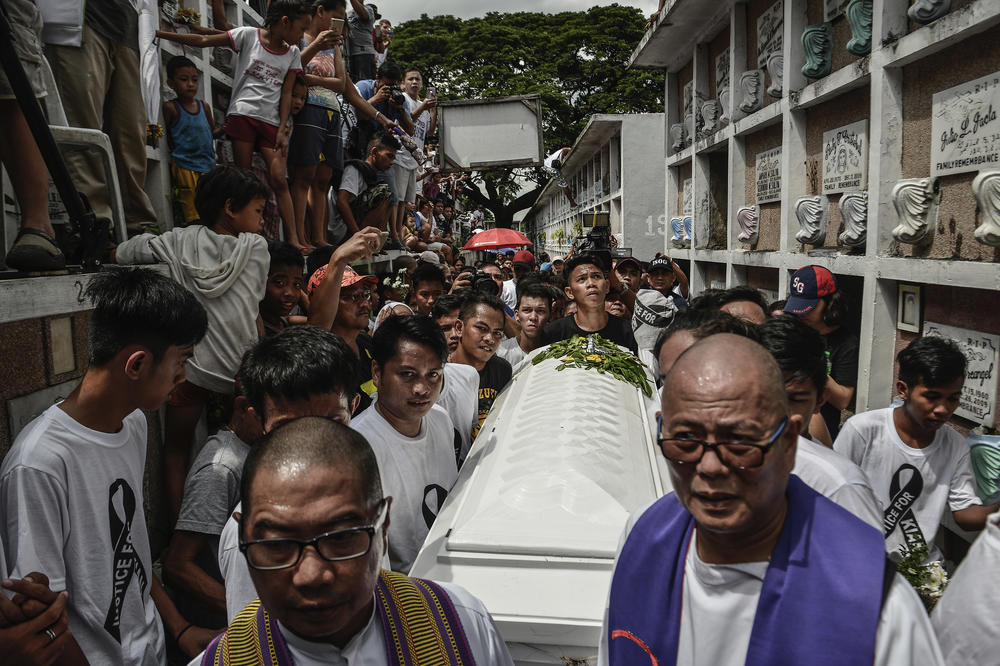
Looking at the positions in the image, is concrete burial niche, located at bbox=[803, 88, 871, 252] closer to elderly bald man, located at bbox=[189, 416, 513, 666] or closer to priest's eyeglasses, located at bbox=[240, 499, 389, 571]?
elderly bald man, located at bbox=[189, 416, 513, 666]

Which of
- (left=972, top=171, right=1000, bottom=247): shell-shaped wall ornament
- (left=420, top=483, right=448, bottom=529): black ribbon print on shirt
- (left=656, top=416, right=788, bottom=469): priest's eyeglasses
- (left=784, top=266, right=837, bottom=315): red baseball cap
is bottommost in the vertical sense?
(left=420, top=483, right=448, bottom=529): black ribbon print on shirt

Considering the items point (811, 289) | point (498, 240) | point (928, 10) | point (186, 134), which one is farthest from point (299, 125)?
point (498, 240)

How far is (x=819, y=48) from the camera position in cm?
557

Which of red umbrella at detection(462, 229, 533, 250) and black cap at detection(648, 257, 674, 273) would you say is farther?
red umbrella at detection(462, 229, 533, 250)

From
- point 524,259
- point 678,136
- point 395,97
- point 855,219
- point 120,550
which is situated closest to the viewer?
point 120,550

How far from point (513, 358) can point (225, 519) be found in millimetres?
2706

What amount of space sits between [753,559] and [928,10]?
415cm

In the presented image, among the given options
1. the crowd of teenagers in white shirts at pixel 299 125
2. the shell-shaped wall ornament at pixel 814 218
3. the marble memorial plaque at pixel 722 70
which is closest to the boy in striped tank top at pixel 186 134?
the crowd of teenagers in white shirts at pixel 299 125

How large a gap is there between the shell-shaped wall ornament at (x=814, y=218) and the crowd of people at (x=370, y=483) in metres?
1.58

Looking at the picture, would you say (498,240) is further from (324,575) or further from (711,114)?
(324,575)

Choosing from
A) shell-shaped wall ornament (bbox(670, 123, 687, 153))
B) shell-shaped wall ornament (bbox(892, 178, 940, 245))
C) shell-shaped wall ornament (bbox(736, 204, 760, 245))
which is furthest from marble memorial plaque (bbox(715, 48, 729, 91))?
shell-shaped wall ornament (bbox(892, 178, 940, 245))

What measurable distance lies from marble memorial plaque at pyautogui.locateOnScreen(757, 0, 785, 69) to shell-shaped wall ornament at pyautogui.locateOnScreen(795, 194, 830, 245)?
1768 mm

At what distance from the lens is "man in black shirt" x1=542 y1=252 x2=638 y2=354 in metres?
4.82

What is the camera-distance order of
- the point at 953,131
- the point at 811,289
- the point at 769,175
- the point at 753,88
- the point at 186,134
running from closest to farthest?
the point at 953,131 < the point at 811,289 < the point at 186,134 < the point at 769,175 < the point at 753,88
